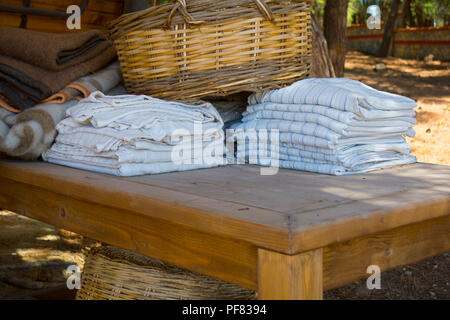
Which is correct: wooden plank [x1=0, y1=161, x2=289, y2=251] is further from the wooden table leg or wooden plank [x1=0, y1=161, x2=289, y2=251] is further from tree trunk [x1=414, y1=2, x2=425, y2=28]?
tree trunk [x1=414, y1=2, x2=425, y2=28]

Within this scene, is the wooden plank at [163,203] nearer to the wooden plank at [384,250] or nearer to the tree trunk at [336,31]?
the wooden plank at [384,250]

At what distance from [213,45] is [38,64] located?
70 cm

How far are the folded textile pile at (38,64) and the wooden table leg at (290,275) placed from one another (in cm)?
123

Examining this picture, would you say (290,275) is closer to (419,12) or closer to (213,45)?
(213,45)

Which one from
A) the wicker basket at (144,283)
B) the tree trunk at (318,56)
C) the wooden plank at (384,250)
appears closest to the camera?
the wooden plank at (384,250)

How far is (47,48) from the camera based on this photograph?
81.4 inches

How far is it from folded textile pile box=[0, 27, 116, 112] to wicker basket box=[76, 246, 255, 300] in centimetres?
63

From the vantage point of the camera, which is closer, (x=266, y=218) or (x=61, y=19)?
(x=266, y=218)

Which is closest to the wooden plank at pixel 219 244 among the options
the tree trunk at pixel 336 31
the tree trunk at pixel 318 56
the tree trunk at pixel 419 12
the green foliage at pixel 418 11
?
the tree trunk at pixel 318 56

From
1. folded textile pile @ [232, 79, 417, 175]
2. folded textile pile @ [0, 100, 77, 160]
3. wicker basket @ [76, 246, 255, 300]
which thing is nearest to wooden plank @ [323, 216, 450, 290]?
folded textile pile @ [232, 79, 417, 175]

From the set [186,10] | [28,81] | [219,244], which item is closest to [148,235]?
[219,244]

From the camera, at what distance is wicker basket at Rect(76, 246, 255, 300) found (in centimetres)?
165

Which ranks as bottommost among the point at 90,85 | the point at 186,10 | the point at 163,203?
the point at 163,203

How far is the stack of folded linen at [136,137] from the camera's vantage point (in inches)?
65.8
